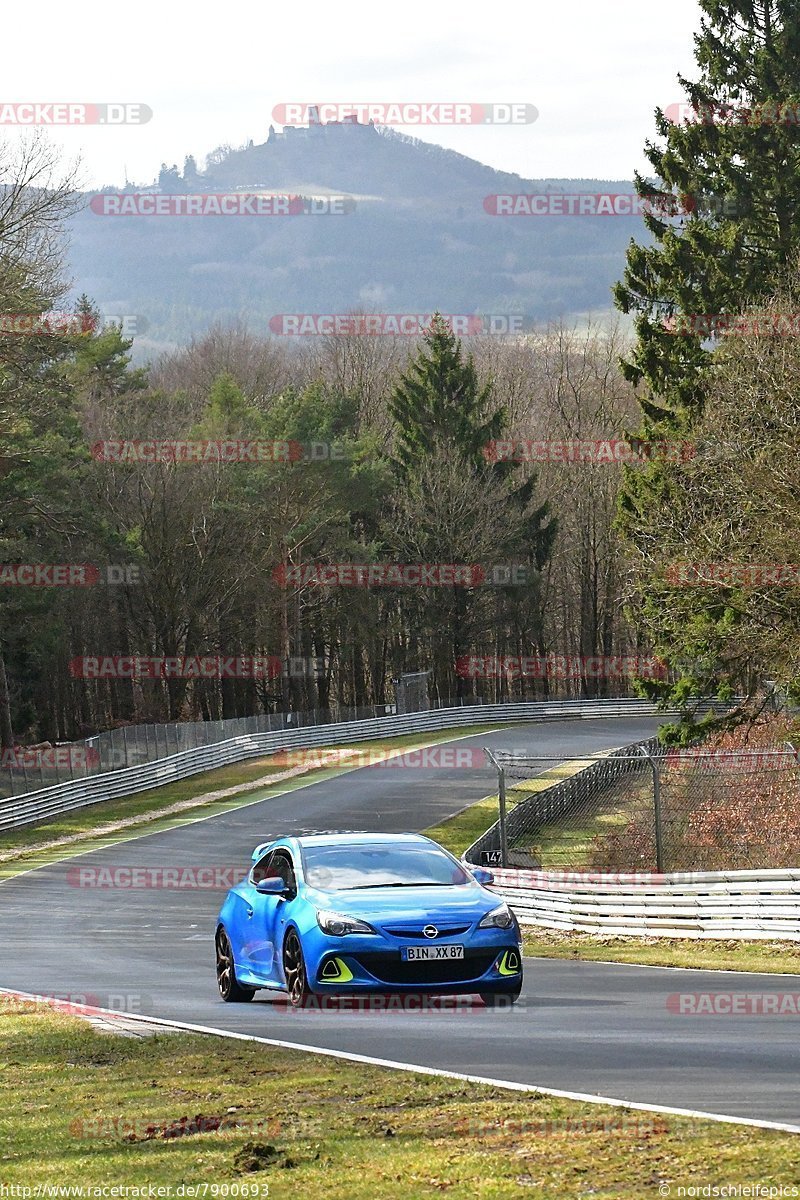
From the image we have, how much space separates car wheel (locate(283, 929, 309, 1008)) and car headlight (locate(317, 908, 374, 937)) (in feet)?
1.20

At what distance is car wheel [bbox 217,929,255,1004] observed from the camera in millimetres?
14484

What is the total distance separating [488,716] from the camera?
73.8 meters

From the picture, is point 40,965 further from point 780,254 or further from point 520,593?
point 520,593

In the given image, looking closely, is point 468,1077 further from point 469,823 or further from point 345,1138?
point 469,823

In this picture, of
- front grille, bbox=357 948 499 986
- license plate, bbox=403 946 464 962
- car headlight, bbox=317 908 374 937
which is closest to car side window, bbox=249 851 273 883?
car headlight, bbox=317 908 374 937

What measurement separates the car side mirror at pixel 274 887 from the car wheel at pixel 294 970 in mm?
445

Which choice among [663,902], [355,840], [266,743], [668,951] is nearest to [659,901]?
[663,902]

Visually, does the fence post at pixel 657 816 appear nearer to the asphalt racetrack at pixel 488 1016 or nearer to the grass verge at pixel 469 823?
the asphalt racetrack at pixel 488 1016

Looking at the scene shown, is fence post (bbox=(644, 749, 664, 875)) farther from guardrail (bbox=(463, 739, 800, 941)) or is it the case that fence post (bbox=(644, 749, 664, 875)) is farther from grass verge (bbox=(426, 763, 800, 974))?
grass verge (bbox=(426, 763, 800, 974))

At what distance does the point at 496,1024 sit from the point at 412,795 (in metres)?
35.0

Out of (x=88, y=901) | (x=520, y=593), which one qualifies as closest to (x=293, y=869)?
(x=88, y=901)

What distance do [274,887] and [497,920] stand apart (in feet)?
6.50

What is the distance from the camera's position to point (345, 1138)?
7742 mm

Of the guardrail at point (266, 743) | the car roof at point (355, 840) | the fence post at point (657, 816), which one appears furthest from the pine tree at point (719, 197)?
the car roof at point (355, 840)
